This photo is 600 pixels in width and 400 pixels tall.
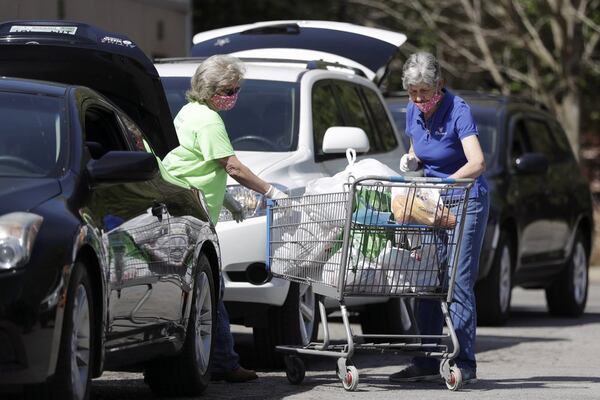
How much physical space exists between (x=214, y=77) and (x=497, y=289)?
5.27 m

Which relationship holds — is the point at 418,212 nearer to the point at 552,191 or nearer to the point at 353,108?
the point at 353,108

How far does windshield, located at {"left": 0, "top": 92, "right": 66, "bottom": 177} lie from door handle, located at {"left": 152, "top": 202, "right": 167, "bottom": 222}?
692 mm

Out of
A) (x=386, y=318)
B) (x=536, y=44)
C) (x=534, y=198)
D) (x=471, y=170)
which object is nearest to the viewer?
(x=471, y=170)

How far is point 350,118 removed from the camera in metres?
11.7

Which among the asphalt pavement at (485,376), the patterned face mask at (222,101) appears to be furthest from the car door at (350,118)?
the patterned face mask at (222,101)

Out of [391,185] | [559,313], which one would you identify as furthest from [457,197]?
[559,313]

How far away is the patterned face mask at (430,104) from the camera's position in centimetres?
903

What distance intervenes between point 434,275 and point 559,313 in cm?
729

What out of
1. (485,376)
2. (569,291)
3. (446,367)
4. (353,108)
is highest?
(353,108)

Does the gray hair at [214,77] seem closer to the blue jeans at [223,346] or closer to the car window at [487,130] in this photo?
the blue jeans at [223,346]

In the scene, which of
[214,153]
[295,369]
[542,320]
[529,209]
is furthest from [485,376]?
[542,320]

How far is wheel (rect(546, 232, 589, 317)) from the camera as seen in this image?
50.9ft

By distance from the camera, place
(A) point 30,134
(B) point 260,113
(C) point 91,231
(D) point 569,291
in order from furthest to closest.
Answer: (D) point 569,291, (B) point 260,113, (A) point 30,134, (C) point 91,231

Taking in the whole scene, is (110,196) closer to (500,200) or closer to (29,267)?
(29,267)
